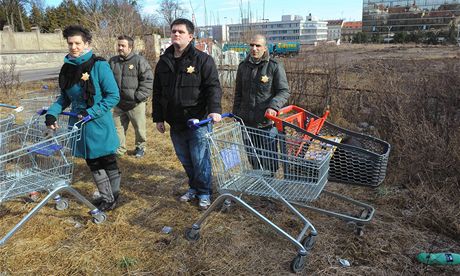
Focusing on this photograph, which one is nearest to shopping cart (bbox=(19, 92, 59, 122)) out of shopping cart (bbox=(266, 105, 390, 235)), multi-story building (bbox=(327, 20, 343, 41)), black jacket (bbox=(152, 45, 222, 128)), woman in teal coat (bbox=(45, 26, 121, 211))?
woman in teal coat (bbox=(45, 26, 121, 211))

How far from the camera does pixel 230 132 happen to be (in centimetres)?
321

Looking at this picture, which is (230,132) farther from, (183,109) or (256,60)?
(256,60)

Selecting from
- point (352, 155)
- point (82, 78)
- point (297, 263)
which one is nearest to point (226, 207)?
point (297, 263)

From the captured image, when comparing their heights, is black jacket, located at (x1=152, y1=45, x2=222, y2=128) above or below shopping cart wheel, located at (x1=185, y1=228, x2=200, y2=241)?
above

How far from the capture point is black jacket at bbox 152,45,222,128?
336 cm

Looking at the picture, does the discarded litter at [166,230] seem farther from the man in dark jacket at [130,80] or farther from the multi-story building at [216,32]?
the multi-story building at [216,32]

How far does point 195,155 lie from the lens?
3.62m

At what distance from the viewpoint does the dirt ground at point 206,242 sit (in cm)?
280

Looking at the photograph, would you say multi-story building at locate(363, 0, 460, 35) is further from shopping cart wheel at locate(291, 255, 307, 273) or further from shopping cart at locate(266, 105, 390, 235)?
shopping cart wheel at locate(291, 255, 307, 273)

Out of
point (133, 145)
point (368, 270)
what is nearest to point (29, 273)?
point (368, 270)

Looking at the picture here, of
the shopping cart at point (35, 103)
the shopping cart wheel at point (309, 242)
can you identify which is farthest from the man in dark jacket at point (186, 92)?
the shopping cart at point (35, 103)

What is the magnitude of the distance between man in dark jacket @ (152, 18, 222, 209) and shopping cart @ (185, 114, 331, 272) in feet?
1.19

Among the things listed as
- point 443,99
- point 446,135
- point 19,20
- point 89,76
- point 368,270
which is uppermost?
point 19,20

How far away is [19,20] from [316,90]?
151ft
